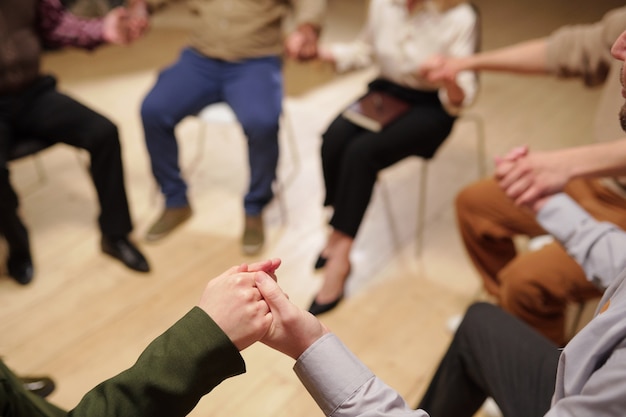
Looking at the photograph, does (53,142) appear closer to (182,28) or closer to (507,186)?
(507,186)

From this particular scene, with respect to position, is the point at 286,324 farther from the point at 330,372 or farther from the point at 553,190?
the point at 553,190

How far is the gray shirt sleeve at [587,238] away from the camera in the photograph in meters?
1.06

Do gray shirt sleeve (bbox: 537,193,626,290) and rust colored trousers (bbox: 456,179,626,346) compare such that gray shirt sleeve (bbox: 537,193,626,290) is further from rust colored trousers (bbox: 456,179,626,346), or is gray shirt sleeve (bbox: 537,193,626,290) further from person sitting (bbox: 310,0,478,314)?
person sitting (bbox: 310,0,478,314)

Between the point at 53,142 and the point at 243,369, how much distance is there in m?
1.40

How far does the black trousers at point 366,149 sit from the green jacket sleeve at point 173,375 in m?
1.04

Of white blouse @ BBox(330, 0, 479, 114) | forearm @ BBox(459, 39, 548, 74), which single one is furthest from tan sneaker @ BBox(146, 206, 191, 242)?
forearm @ BBox(459, 39, 548, 74)

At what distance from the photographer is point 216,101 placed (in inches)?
83.4

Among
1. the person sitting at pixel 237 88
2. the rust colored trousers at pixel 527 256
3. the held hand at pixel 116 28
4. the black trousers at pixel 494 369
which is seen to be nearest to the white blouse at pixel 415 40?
the person sitting at pixel 237 88

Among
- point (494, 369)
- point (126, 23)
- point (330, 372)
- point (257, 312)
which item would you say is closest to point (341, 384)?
point (330, 372)

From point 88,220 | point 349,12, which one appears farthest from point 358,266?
point 349,12

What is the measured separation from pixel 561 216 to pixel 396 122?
2.49 feet

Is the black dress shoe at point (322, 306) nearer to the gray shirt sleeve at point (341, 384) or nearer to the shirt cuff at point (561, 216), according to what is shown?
the shirt cuff at point (561, 216)

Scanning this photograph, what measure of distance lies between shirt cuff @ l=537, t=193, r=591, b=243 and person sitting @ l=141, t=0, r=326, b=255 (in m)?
1.03

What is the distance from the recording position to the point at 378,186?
2.41 meters
